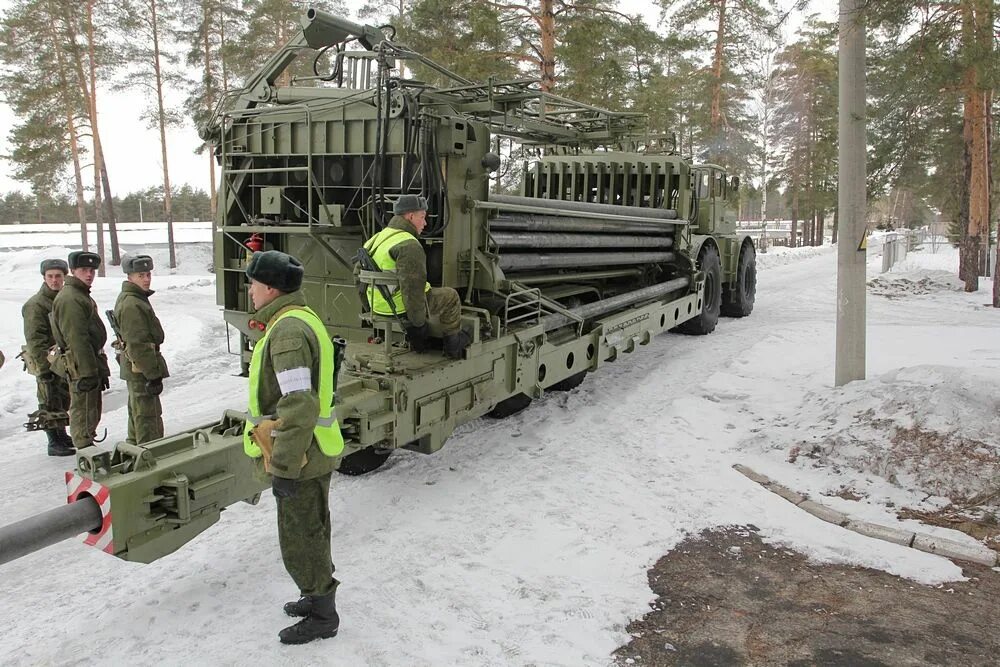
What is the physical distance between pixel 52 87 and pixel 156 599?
24.9 metres

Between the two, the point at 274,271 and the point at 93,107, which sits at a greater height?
the point at 93,107

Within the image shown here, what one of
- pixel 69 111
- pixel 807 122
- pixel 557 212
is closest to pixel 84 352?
pixel 557 212

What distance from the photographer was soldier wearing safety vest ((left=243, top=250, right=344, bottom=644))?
2.96 meters

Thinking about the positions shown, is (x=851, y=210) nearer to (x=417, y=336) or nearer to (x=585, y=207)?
(x=585, y=207)

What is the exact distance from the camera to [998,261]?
13406mm

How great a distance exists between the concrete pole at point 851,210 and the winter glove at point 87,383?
6308 millimetres

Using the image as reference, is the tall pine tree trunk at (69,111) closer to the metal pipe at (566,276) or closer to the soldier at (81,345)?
the soldier at (81,345)

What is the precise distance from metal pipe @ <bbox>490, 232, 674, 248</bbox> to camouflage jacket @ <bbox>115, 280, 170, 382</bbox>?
8.42ft

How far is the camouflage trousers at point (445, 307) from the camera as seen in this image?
489 cm

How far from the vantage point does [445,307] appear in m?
4.90

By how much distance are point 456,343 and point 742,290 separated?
877 cm

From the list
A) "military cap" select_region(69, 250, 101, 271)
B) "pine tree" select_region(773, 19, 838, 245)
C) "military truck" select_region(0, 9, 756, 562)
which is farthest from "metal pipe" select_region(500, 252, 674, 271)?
"pine tree" select_region(773, 19, 838, 245)

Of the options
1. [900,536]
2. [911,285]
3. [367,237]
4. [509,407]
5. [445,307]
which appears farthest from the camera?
[911,285]

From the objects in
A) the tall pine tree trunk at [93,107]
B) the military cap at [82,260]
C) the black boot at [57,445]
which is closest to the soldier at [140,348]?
the military cap at [82,260]
